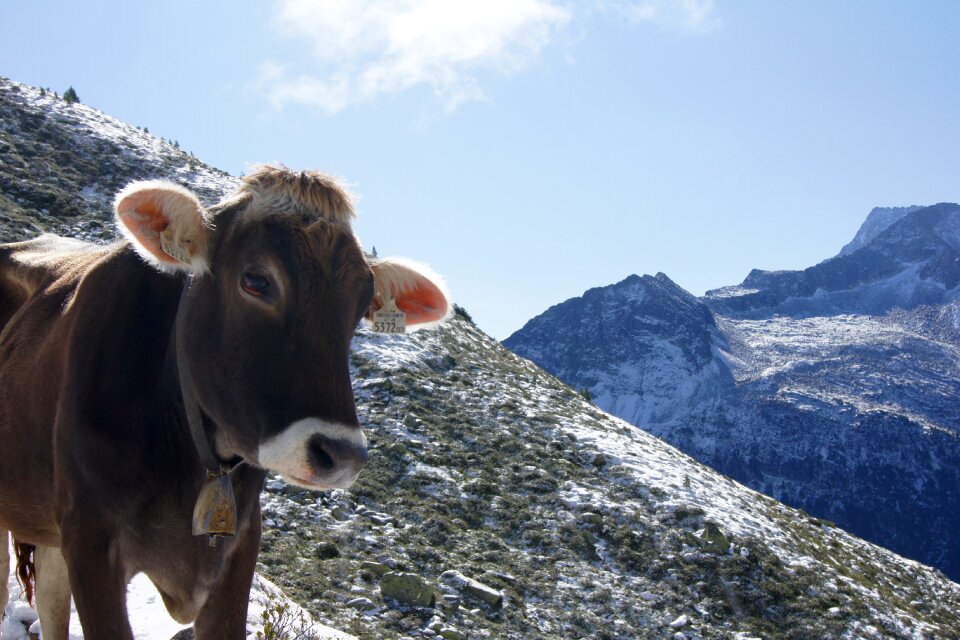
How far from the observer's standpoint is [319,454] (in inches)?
112

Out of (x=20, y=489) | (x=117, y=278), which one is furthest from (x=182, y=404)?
(x=20, y=489)

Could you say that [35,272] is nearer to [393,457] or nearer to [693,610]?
[393,457]

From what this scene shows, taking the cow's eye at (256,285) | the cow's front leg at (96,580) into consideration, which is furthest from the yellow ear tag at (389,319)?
the cow's front leg at (96,580)

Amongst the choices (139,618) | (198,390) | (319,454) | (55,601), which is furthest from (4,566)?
(319,454)

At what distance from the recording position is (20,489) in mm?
3990

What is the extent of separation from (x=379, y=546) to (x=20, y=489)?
6738 millimetres

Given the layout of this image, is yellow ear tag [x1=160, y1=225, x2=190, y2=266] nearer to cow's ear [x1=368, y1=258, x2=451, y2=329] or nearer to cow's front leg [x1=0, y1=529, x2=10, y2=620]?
cow's ear [x1=368, y1=258, x2=451, y2=329]

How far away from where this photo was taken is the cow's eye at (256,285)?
10.5ft

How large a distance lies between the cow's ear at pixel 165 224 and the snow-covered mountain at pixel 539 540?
4.58 metres

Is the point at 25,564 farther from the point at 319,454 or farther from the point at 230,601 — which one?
the point at 319,454

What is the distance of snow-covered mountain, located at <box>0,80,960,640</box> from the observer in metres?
9.51

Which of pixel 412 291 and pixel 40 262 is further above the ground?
pixel 40 262

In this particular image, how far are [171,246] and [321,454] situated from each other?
1.16 metres

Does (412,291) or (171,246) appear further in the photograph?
(412,291)
